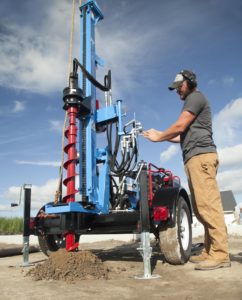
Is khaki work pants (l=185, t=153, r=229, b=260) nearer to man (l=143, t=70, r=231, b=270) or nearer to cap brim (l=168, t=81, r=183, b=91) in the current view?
man (l=143, t=70, r=231, b=270)

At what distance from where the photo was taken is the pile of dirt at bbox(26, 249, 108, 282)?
3447 mm

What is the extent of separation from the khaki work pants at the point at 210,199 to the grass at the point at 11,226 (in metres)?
10.4

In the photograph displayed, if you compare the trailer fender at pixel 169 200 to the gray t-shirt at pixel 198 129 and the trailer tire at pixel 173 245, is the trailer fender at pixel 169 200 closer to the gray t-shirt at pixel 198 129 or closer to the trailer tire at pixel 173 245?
the trailer tire at pixel 173 245

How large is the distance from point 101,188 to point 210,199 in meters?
1.59

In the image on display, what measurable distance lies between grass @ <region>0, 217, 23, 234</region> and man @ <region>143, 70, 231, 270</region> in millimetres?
10184

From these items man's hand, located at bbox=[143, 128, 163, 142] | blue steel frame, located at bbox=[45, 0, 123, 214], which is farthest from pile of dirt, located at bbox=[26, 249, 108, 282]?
man's hand, located at bbox=[143, 128, 163, 142]

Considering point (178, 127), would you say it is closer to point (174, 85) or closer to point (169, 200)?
point (174, 85)

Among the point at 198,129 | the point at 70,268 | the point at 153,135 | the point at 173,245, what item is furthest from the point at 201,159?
the point at 70,268

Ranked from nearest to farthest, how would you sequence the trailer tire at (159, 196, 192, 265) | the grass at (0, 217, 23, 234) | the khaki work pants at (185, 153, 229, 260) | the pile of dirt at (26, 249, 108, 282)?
the pile of dirt at (26, 249, 108, 282) < the khaki work pants at (185, 153, 229, 260) < the trailer tire at (159, 196, 192, 265) < the grass at (0, 217, 23, 234)

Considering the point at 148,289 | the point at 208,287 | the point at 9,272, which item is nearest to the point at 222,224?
the point at 208,287

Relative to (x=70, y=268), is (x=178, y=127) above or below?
above

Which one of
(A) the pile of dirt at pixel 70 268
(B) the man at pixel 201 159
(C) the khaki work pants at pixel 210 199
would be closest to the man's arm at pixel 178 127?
(B) the man at pixel 201 159

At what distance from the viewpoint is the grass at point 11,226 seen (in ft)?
42.1

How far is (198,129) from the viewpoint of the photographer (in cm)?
404
